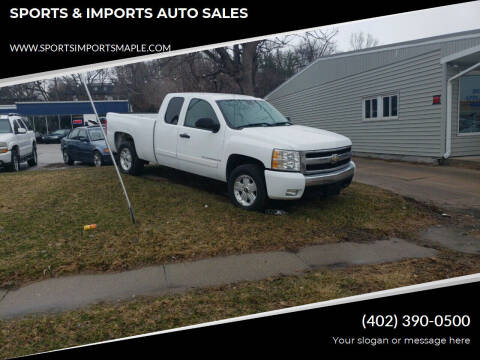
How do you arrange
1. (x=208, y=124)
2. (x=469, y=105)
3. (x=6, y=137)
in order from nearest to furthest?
(x=208, y=124)
(x=6, y=137)
(x=469, y=105)

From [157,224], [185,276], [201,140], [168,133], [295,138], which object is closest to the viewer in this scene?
[185,276]

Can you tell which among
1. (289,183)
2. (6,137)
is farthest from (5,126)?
(289,183)

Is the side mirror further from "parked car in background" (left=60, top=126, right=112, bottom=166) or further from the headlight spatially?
"parked car in background" (left=60, top=126, right=112, bottom=166)

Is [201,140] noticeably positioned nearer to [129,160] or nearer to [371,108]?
[129,160]

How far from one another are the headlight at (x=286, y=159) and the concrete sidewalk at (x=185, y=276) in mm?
1315

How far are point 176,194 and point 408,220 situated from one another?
4035 millimetres

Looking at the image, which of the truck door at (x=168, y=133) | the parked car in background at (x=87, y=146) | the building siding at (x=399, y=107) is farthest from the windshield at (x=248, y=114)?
the building siding at (x=399, y=107)

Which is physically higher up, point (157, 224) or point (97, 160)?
point (97, 160)

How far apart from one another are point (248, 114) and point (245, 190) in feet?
4.97

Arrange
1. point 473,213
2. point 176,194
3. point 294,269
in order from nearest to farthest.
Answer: point 294,269 → point 473,213 → point 176,194

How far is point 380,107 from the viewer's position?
15102mm

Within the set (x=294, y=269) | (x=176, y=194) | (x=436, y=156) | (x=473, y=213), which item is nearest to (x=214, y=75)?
(x=436, y=156)

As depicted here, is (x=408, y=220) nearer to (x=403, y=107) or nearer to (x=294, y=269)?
(x=294, y=269)

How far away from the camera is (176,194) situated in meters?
7.55
